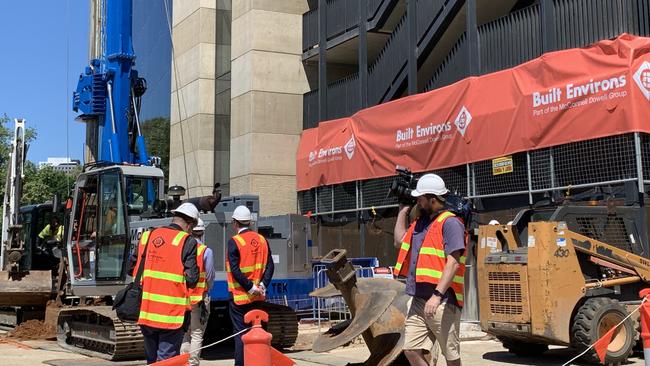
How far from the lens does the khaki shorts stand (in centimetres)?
607

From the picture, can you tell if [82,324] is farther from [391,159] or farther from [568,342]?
[391,159]

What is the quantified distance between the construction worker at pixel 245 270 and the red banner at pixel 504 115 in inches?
266

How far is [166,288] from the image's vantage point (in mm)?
6223

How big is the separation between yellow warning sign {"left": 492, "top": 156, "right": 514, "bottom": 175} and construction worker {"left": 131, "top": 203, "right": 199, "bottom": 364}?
9.57 m

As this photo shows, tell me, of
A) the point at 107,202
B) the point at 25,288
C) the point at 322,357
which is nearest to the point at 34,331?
the point at 25,288

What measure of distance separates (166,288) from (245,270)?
2.03 m

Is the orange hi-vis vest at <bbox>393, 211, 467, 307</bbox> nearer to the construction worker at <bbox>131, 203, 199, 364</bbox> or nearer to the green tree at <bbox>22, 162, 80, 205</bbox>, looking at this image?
the construction worker at <bbox>131, 203, 199, 364</bbox>

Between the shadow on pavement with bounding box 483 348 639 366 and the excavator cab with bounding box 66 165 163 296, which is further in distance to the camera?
the excavator cab with bounding box 66 165 163 296

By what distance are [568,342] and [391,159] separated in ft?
29.7

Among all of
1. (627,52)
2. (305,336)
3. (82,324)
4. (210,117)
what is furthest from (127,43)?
(210,117)

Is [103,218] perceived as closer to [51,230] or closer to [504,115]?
[51,230]

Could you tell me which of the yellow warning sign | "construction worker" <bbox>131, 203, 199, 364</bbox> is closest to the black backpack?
"construction worker" <bbox>131, 203, 199, 364</bbox>

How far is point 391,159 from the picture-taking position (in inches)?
722

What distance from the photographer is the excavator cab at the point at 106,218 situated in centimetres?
1201
